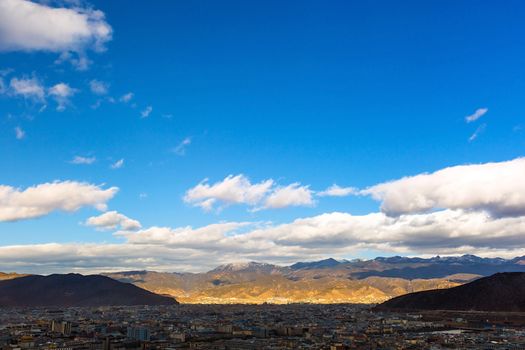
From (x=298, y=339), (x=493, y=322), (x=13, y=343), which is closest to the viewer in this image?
(x=13, y=343)

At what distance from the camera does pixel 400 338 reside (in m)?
141

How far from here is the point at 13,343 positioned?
129000mm

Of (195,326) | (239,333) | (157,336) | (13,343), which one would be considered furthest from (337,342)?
(13,343)

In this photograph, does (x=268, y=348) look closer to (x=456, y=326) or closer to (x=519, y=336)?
(x=519, y=336)

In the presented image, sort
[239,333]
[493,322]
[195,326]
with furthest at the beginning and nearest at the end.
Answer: [493,322]
[195,326]
[239,333]

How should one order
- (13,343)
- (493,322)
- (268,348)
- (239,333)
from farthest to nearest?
(493,322) < (239,333) < (13,343) < (268,348)

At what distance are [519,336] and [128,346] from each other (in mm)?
95946

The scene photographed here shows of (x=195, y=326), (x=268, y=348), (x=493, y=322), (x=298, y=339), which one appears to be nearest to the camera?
(x=268, y=348)

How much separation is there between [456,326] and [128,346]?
4174 inches

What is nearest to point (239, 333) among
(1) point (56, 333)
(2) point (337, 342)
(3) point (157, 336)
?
(3) point (157, 336)

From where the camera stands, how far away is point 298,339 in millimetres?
139750

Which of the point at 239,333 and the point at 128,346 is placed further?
the point at 239,333

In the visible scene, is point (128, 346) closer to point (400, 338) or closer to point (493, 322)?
point (400, 338)

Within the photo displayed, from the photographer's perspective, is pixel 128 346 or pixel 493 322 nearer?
pixel 128 346
